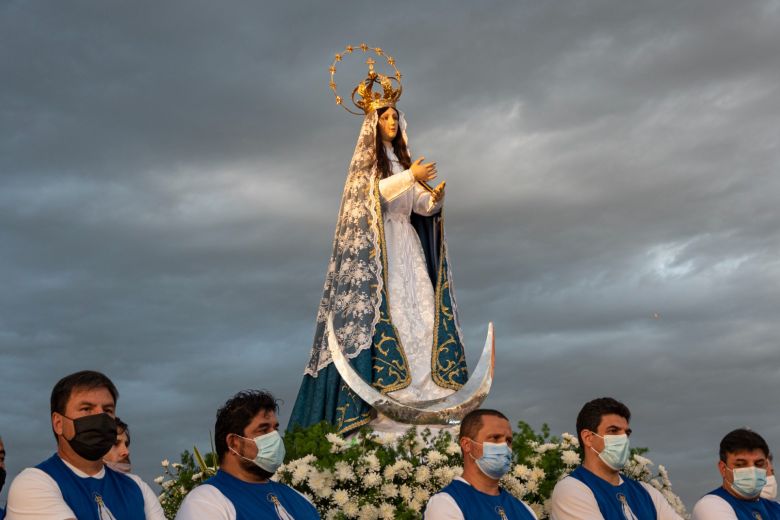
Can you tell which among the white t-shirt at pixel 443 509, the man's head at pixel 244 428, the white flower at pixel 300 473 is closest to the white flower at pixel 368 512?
the white flower at pixel 300 473

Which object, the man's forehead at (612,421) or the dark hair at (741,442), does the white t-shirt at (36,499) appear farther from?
the dark hair at (741,442)

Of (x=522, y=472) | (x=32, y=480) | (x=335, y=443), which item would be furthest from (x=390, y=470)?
(x=32, y=480)

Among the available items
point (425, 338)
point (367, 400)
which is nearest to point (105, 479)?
point (367, 400)

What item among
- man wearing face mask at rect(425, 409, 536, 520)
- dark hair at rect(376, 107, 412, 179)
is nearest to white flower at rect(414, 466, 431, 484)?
man wearing face mask at rect(425, 409, 536, 520)

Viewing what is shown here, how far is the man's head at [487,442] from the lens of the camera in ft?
22.0

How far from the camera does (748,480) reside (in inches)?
Result: 310

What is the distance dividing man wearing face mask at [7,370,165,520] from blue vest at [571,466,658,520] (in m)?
3.04

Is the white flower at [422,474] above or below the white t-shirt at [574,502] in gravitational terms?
above

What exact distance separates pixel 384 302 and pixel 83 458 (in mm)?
6862

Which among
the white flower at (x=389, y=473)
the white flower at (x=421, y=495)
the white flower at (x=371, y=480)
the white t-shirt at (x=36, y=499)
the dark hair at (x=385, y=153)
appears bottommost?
the white t-shirt at (x=36, y=499)

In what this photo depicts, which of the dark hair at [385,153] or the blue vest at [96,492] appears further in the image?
the dark hair at [385,153]

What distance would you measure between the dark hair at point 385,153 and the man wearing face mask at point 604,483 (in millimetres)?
5902

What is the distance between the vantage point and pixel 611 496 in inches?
291


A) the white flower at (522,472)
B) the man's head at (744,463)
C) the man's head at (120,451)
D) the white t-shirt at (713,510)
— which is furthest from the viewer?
the white flower at (522,472)
